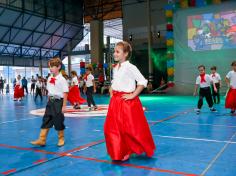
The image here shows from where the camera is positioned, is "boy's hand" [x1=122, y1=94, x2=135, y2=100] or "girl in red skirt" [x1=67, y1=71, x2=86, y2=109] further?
"girl in red skirt" [x1=67, y1=71, x2=86, y2=109]

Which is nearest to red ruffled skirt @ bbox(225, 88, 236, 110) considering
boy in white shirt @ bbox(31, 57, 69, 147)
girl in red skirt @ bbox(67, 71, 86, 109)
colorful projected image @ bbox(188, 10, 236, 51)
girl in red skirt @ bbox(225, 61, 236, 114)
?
girl in red skirt @ bbox(225, 61, 236, 114)

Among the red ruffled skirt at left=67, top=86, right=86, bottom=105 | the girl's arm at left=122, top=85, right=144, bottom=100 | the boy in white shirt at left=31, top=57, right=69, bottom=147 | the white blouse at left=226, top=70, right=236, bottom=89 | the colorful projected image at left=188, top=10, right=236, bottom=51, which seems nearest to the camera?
the girl's arm at left=122, top=85, right=144, bottom=100

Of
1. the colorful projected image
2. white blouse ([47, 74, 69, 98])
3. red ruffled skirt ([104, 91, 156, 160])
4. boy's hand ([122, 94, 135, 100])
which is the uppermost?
the colorful projected image

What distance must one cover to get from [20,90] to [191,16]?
37.5 feet

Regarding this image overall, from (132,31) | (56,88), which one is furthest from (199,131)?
(132,31)

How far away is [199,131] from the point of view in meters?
5.64

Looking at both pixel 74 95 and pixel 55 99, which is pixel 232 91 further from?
pixel 55 99

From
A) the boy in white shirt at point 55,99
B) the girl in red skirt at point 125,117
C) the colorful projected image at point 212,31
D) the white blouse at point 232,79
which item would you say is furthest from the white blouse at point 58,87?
the colorful projected image at point 212,31

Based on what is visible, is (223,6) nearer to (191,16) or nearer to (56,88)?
(191,16)

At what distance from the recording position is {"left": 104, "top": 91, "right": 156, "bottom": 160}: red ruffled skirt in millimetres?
3590

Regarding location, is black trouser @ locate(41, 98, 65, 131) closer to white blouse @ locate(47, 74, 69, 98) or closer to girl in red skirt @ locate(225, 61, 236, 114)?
white blouse @ locate(47, 74, 69, 98)

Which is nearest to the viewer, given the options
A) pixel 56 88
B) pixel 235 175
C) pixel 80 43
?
pixel 235 175

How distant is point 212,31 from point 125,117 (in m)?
15.1

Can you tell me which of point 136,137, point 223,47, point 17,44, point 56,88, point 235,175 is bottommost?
point 235,175
